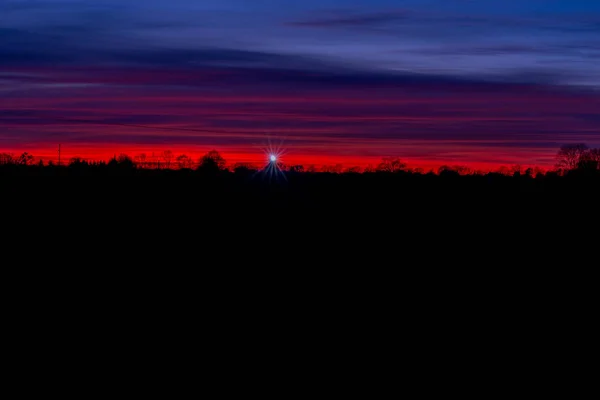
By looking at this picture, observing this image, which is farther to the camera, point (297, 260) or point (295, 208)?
point (295, 208)

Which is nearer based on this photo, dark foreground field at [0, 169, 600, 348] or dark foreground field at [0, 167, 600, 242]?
dark foreground field at [0, 169, 600, 348]

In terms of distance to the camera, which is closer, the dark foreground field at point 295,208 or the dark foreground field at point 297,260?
the dark foreground field at point 297,260

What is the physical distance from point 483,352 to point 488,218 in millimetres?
20271

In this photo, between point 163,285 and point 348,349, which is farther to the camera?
point 163,285

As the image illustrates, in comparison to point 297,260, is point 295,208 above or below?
above

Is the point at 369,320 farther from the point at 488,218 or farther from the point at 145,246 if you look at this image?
the point at 488,218

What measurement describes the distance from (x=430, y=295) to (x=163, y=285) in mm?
4834

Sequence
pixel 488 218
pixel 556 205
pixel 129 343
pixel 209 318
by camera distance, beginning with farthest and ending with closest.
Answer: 1. pixel 556 205
2. pixel 488 218
3. pixel 209 318
4. pixel 129 343

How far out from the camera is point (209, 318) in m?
13.4

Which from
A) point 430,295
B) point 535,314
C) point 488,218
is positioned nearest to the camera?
point 535,314

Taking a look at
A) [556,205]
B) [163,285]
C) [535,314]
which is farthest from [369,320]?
[556,205]

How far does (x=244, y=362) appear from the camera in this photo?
11.2 m

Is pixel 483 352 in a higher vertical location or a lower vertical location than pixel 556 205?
lower

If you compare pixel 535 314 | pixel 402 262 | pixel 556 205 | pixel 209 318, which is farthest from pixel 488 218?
pixel 209 318
